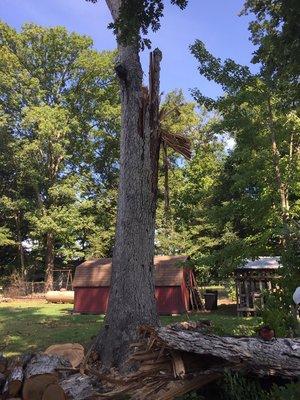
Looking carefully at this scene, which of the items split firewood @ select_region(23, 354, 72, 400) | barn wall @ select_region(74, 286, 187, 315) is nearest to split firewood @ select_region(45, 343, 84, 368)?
split firewood @ select_region(23, 354, 72, 400)

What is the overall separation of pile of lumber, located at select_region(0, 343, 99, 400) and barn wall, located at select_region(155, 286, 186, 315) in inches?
596

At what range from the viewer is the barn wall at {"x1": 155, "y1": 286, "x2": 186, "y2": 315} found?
854 inches

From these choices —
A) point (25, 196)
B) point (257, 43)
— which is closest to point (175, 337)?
point (257, 43)

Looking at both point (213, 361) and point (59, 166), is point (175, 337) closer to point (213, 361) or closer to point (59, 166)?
point (213, 361)

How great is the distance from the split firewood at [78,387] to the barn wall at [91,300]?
54.4 feet

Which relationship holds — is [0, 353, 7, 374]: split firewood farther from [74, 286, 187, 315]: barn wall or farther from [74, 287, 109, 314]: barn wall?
[74, 287, 109, 314]: barn wall

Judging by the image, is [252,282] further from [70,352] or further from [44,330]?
[70,352]

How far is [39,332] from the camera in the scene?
567 inches

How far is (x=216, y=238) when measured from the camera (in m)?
31.4

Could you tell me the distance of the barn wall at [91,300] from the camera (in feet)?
75.0

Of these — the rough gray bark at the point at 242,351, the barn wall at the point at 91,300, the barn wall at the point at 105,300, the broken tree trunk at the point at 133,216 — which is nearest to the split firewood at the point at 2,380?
the broken tree trunk at the point at 133,216

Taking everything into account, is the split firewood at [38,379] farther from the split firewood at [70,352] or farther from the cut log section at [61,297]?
the cut log section at [61,297]

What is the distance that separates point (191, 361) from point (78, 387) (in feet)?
5.45

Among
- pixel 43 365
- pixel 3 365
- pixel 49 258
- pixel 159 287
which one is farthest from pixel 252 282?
pixel 49 258
